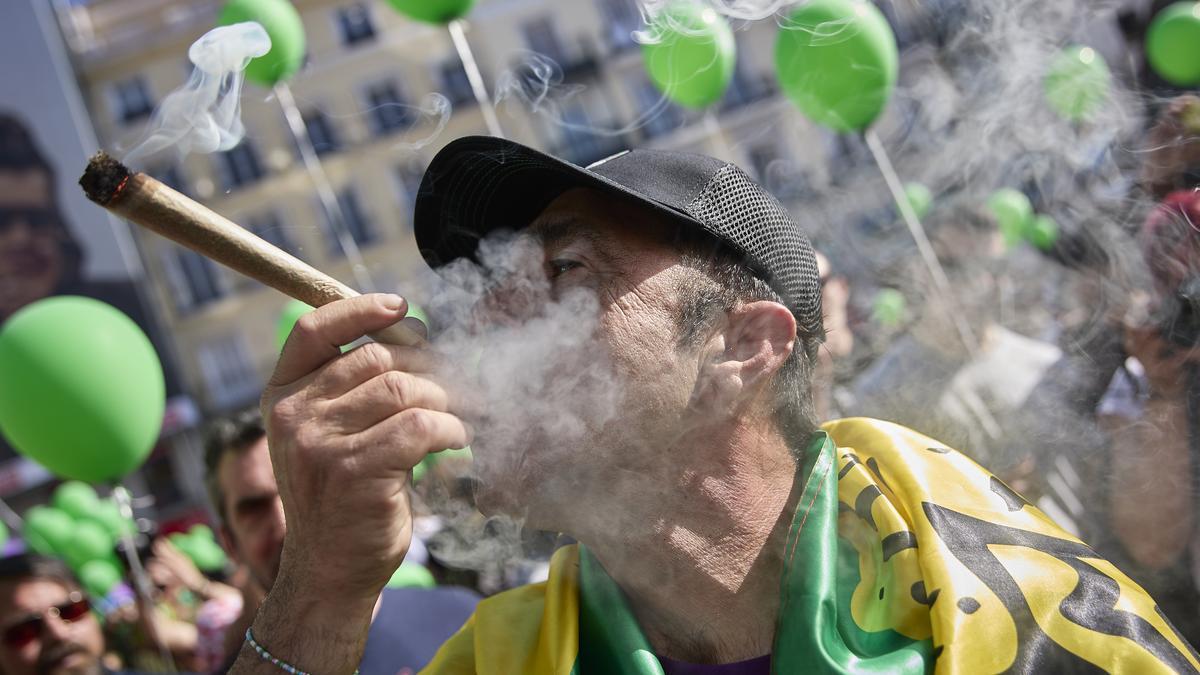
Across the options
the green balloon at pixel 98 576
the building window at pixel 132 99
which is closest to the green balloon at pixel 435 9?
the green balloon at pixel 98 576

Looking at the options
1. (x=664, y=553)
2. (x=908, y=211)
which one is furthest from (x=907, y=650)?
(x=908, y=211)

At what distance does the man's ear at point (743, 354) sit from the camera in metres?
1.69

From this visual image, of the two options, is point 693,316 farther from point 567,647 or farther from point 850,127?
point 850,127

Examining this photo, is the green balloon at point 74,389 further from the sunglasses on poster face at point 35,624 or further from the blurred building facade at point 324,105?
the blurred building facade at point 324,105

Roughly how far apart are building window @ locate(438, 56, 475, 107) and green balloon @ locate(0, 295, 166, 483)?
24141mm

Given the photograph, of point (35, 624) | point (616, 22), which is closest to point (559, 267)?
point (35, 624)

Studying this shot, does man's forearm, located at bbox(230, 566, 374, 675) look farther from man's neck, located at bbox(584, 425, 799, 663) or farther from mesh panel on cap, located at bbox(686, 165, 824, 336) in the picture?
mesh panel on cap, located at bbox(686, 165, 824, 336)

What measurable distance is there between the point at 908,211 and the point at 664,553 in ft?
8.70

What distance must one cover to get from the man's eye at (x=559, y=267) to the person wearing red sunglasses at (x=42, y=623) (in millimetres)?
3300

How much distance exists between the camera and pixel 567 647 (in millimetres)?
1615

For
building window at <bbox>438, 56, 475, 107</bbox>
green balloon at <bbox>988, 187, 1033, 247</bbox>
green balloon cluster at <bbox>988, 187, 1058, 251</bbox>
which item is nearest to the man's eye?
green balloon cluster at <bbox>988, 187, 1058, 251</bbox>

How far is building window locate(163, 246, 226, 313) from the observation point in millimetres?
29031

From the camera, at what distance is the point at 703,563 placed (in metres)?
1.65

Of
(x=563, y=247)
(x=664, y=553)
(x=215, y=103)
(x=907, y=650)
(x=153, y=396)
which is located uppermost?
Answer: (x=215, y=103)
